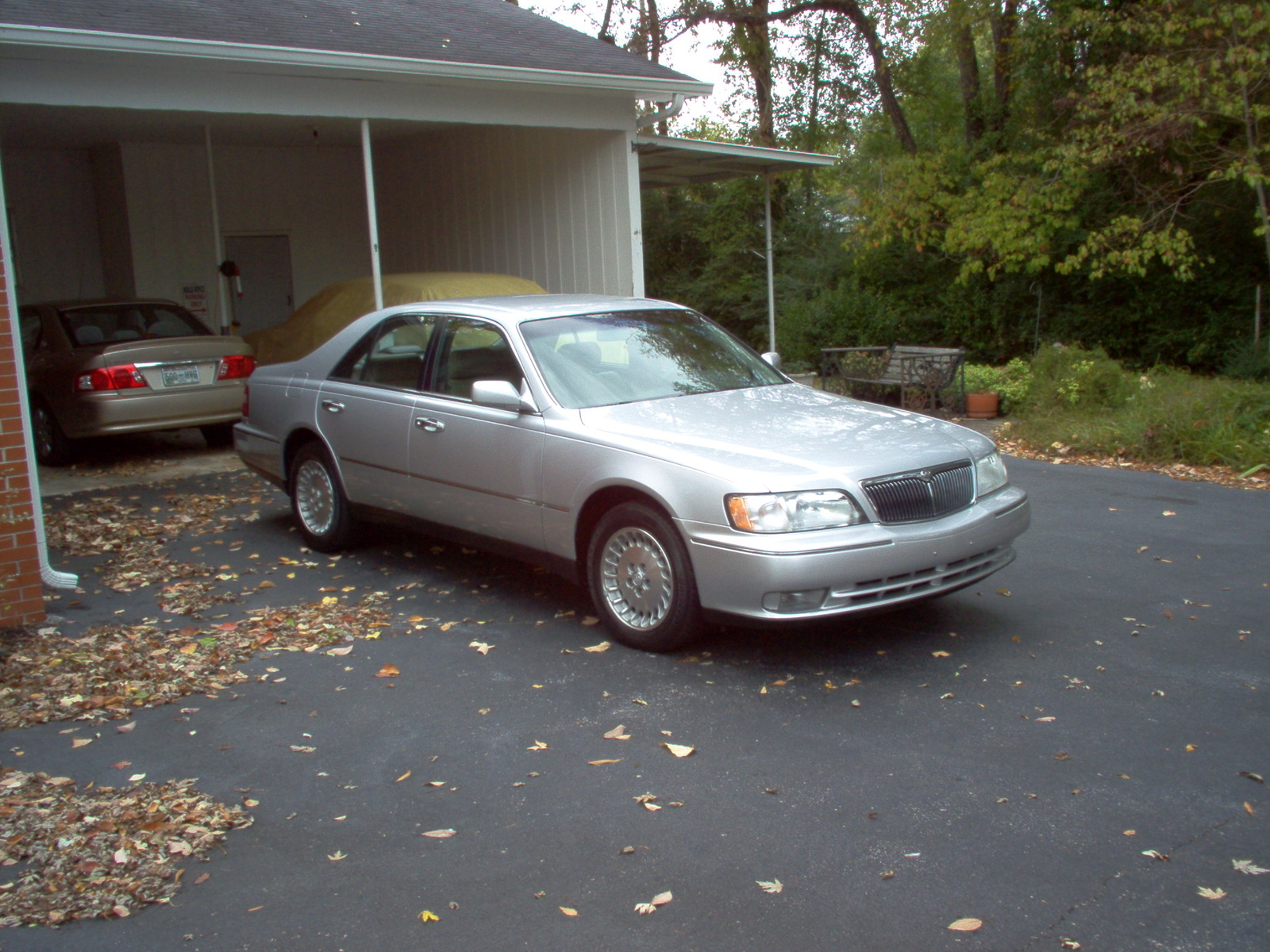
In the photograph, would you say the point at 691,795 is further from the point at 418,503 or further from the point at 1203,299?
the point at 1203,299

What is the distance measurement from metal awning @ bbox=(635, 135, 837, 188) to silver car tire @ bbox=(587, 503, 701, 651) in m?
8.85

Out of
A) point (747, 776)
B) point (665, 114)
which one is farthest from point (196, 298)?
point (747, 776)

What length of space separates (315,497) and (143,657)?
2109mm

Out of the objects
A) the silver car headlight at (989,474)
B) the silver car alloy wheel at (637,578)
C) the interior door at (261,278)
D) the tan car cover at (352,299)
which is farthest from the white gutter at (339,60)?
the silver car headlight at (989,474)

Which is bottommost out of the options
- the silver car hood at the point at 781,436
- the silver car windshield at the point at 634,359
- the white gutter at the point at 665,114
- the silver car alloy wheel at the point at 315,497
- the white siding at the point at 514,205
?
the silver car alloy wheel at the point at 315,497

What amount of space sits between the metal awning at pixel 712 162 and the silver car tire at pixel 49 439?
6.88 m

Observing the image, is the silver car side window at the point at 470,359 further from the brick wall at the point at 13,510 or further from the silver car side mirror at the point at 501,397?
the brick wall at the point at 13,510

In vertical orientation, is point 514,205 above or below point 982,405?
above

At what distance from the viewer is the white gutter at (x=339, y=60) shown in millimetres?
9102

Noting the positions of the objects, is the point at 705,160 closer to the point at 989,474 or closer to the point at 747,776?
the point at 989,474

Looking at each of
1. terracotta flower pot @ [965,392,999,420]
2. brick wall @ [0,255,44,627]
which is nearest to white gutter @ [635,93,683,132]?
terracotta flower pot @ [965,392,999,420]

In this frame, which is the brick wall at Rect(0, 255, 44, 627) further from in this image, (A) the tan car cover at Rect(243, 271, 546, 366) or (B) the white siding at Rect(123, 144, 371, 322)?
(B) the white siding at Rect(123, 144, 371, 322)

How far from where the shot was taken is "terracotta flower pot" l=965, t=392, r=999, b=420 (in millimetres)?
13344

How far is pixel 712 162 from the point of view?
1530 cm
